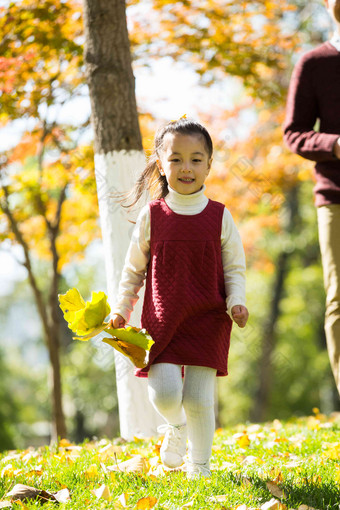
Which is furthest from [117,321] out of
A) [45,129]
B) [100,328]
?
[45,129]

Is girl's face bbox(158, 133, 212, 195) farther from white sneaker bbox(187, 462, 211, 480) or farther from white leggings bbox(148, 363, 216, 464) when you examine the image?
white sneaker bbox(187, 462, 211, 480)

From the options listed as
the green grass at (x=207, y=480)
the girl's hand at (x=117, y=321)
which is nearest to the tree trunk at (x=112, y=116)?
the green grass at (x=207, y=480)

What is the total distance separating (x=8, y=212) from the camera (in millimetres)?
7059

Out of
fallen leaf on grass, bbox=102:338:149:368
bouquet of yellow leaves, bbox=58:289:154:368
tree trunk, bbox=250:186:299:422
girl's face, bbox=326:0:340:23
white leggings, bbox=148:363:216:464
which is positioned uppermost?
girl's face, bbox=326:0:340:23

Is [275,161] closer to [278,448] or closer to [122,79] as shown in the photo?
[122,79]

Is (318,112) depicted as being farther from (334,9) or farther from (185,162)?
(185,162)

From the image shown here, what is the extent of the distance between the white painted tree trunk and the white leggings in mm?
1449

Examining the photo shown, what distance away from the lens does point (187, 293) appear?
8.70 ft

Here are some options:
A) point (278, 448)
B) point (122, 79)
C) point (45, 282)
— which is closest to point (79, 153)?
point (122, 79)

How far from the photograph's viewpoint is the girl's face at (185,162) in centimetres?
275

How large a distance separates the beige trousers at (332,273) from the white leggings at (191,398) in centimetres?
94

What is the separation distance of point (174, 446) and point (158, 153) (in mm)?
1379

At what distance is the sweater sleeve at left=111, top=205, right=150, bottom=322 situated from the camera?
281 centimetres

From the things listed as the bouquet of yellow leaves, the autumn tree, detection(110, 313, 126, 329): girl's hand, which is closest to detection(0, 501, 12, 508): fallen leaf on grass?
the bouquet of yellow leaves
